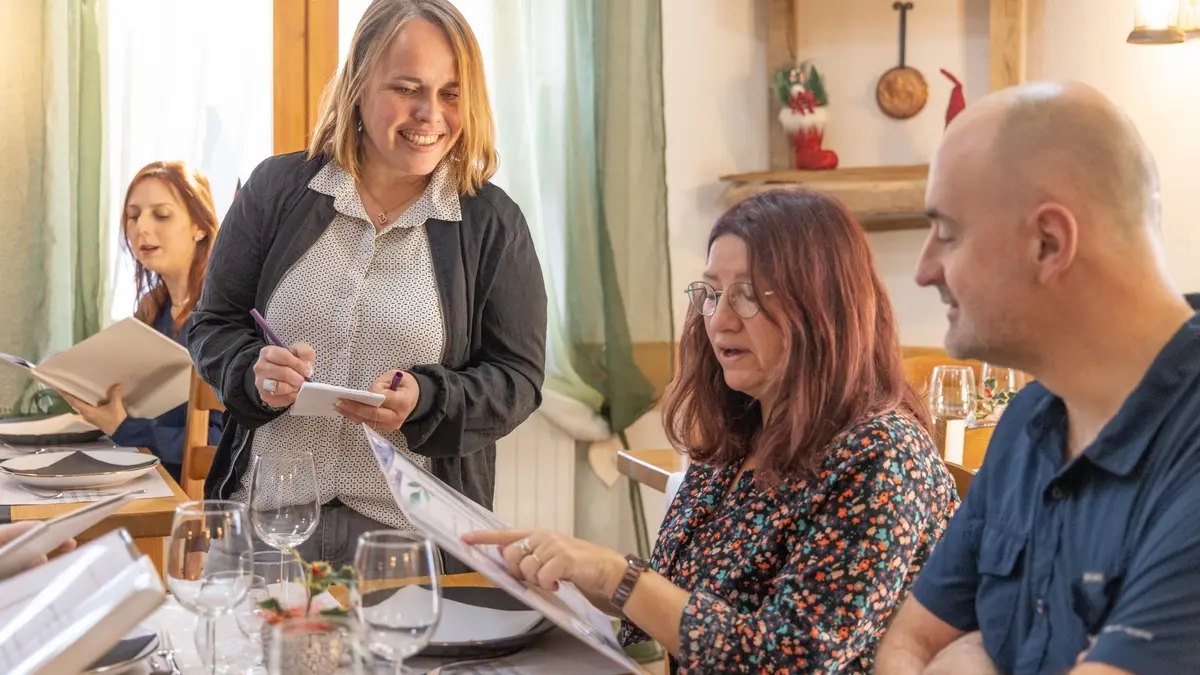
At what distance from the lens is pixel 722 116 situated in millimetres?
3918

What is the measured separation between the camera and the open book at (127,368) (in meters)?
2.75

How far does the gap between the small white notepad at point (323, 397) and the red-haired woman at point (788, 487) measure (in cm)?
47

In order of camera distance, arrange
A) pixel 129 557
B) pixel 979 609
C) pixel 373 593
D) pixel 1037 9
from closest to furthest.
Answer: pixel 129 557
pixel 373 593
pixel 979 609
pixel 1037 9

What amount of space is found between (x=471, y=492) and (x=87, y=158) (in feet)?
6.04

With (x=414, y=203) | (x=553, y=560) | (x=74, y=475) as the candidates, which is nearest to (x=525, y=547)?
(x=553, y=560)

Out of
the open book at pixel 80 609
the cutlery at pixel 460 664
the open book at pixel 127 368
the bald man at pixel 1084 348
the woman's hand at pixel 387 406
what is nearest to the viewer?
the open book at pixel 80 609

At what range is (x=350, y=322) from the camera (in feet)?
6.93

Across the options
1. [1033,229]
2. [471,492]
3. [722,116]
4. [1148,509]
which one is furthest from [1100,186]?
[722,116]

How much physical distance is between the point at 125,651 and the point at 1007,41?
10.4ft

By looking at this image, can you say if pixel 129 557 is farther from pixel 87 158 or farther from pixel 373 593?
pixel 87 158

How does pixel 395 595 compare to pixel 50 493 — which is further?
pixel 50 493

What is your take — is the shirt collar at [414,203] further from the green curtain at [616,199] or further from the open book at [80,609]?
the green curtain at [616,199]

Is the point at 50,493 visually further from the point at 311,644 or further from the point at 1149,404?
the point at 1149,404

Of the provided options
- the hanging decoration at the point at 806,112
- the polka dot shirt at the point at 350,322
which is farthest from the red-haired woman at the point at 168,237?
the hanging decoration at the point at 806,112
